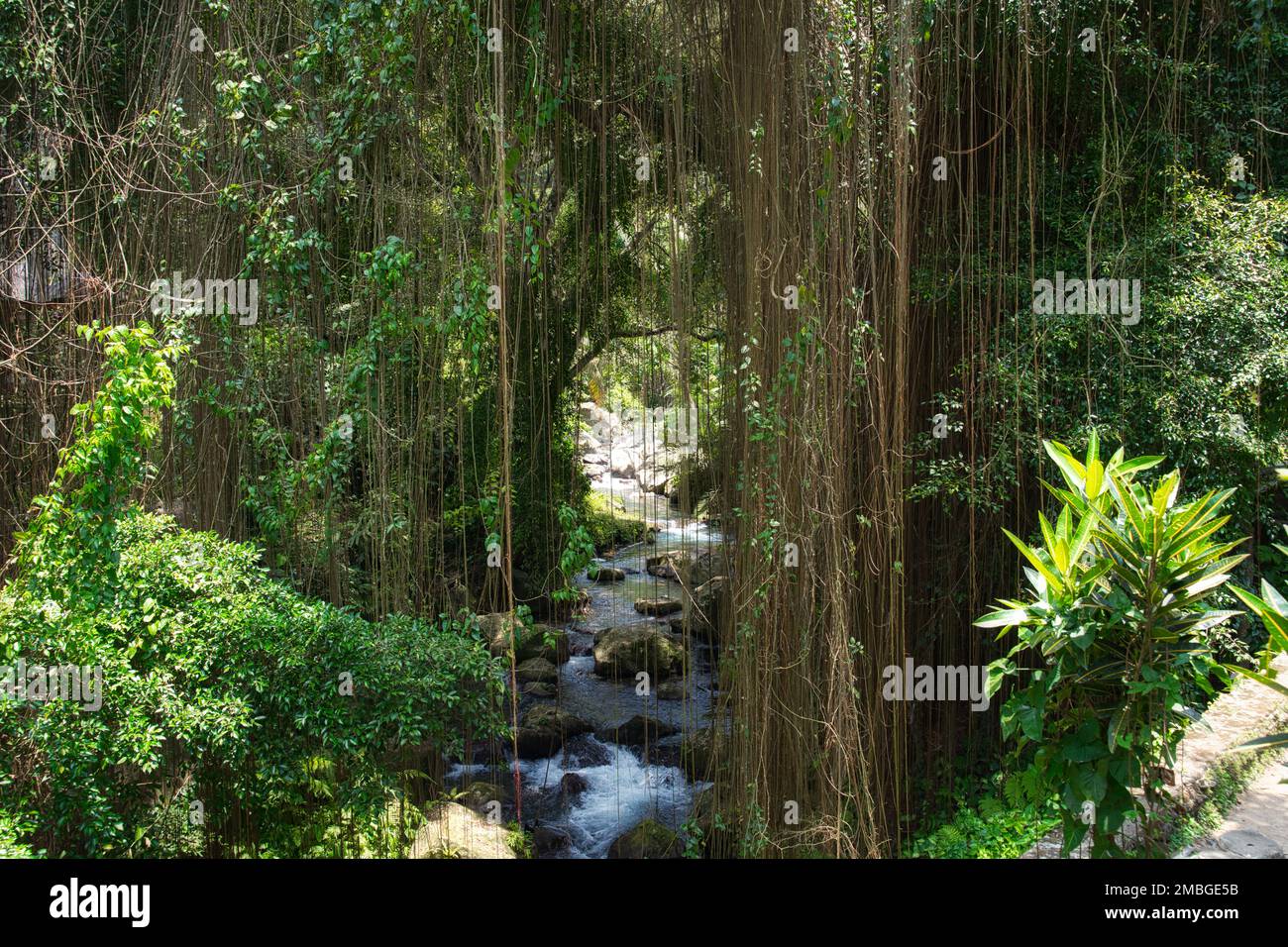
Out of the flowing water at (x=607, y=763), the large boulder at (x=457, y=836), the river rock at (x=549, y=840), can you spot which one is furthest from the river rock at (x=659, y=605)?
the large boulder at (x=457, y=836)

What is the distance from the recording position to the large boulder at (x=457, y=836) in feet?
Answer: 12.8

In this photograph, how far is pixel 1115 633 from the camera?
2.70m

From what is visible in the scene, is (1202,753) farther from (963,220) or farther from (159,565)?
(159,565)

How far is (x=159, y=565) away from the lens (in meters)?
3.15

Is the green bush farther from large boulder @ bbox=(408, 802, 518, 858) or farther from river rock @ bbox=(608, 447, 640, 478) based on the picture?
river rock @ bbox=(608, 447, 640, 478)

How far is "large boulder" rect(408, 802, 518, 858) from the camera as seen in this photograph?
3.90 metres

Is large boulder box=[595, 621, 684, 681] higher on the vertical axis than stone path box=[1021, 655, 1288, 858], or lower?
higher

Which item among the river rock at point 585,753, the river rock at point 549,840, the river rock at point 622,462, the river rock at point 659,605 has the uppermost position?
the river rock at point 622,462

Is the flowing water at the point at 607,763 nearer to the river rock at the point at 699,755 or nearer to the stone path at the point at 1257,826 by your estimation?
the river rock at the point at 699,755

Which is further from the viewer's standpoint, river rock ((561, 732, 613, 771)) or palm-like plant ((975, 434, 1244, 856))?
river rock ((561, 732, 613, 771))

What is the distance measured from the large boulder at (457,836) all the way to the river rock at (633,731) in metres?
1.32

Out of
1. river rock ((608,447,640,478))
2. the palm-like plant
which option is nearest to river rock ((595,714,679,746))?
the palm-like plant

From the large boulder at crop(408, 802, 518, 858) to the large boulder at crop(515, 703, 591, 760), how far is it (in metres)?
1.04

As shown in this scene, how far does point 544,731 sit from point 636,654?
34.3 inches
